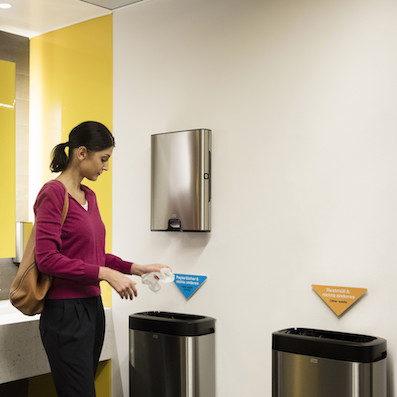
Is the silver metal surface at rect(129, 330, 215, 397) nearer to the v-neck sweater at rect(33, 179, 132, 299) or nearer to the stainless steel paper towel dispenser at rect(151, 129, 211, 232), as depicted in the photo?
the stainless steel paper towel dispenser at rect(151, 129, 211, 232)

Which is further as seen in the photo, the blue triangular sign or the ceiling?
the ceiling

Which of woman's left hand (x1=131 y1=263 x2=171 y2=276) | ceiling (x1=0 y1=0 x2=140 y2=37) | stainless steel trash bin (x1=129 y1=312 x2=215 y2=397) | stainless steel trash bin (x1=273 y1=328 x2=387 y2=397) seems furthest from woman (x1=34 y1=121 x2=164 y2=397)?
ceiling (x1=0 y1=0 x2=140 y2=37)

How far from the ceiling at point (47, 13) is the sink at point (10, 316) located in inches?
61.9

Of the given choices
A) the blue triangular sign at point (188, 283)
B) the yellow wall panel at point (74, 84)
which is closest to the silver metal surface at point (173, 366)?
the blue triangular sign at point (188, 283)

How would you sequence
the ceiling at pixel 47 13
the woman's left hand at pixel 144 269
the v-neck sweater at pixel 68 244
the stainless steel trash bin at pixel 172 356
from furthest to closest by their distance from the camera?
the ceiling at pixel 47 13, the stainless steel trash bin at pixel 172 356, the woman's left hand at pixel 144 269, the v-neck sweater at pixel 68 244

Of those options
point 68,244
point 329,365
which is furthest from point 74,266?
point 329,365

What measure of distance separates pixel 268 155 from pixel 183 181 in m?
0.44

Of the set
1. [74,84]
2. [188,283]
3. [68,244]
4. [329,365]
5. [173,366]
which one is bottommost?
[173,366]

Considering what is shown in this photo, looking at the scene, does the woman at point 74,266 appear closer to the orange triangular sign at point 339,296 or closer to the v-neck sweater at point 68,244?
the v-neck sweater at point 68,244

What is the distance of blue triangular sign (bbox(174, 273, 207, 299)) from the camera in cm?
333

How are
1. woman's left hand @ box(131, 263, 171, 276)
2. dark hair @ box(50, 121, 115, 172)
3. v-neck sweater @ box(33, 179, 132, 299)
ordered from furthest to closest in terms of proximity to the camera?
woman's left hand @ box(131, 263, 171, 276)
dark hair @ box(50, 121, 115, 172)
v-neck sweater @ box(33, 179, 132, 299)

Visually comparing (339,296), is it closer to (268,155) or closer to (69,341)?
(268,155)

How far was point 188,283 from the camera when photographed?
3371 millimetres

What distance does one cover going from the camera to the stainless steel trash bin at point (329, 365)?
8.31 feet
